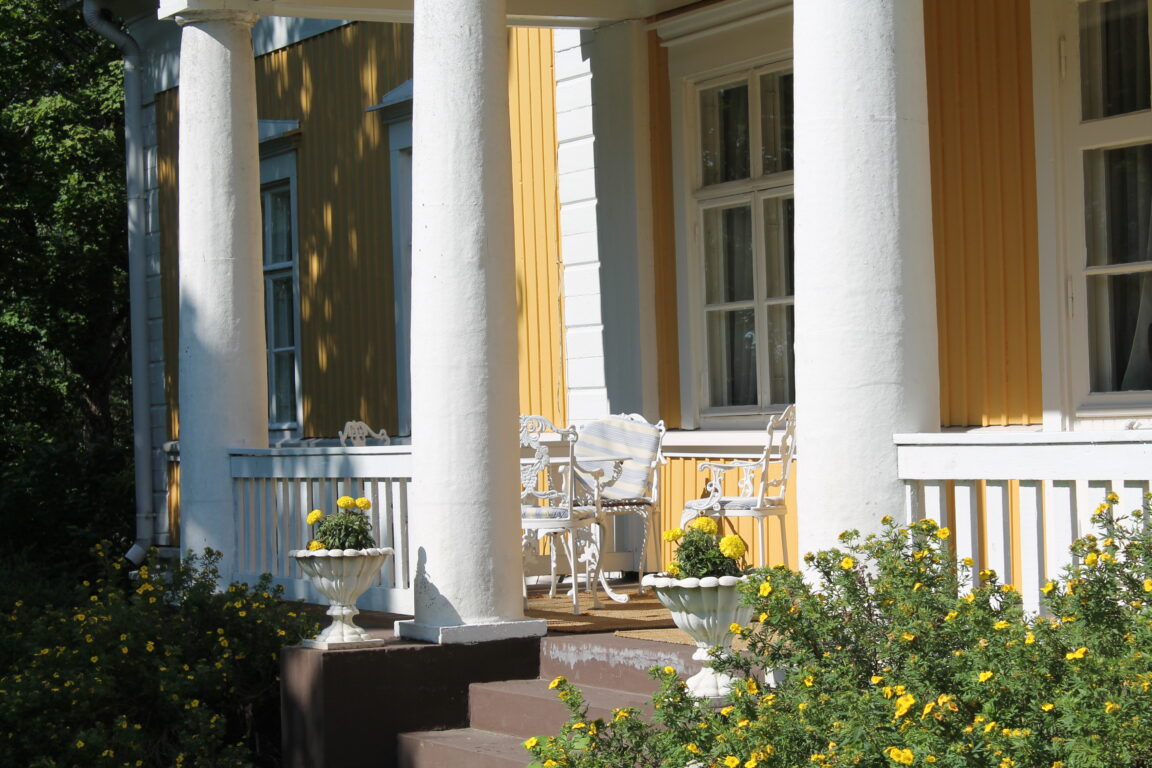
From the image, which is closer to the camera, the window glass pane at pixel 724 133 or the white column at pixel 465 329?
the white column at pixel 465 329

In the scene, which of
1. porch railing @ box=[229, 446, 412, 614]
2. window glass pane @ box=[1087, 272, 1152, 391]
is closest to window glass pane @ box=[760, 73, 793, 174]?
window glass pane @ box=[1087, 272, 1152, 391]

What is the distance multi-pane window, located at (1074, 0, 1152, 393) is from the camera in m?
6.81

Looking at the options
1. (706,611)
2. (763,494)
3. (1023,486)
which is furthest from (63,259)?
(1023,486)

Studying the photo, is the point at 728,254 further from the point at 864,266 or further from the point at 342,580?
the point at 864,266

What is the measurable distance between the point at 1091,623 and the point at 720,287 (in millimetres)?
4996

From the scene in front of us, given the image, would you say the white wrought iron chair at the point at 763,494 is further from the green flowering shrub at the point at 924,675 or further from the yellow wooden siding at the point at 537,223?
the green flowering shrub at the point at 924,675

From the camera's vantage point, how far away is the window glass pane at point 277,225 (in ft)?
40.0

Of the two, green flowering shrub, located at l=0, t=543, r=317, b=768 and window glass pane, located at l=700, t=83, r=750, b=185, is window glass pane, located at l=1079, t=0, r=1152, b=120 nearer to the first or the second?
window glass pane, located at l=700, t=83, r=750, b=185

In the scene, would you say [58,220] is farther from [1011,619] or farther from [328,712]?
[1011,619]

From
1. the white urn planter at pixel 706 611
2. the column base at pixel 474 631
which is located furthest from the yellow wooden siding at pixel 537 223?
the white urn planter at pixel 706 611

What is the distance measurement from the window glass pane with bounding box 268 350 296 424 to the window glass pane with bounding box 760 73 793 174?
4.84 meters

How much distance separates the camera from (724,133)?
8.84 metres

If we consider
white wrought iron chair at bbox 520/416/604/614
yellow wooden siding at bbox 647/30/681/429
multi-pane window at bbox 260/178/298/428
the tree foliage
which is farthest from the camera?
the tree foliage

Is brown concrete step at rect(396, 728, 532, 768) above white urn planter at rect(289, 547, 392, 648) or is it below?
below
